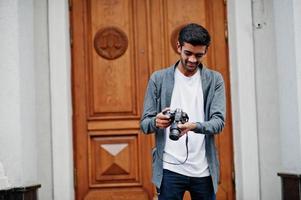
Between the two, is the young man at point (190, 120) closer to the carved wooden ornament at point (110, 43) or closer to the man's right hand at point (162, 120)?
the man's right hand at point (162, 120)

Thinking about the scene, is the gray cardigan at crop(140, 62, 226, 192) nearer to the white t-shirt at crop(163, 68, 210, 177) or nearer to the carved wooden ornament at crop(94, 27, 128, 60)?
the white t-shirt at crop(163, 68, 210, 177)

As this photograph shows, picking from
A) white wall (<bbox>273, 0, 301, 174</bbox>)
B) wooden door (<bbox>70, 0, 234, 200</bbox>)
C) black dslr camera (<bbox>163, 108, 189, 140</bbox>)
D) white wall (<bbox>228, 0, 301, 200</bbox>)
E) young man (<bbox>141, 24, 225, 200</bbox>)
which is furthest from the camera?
wooden door (<bbox>70, 0, 234, 200</bbox>)

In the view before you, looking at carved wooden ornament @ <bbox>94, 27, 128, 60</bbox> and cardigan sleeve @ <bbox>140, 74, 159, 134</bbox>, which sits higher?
carved wooden ornament @ <bbox>94, 27, 128, 60</bbox>

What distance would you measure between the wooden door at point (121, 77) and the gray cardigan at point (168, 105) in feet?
Result: 9.39

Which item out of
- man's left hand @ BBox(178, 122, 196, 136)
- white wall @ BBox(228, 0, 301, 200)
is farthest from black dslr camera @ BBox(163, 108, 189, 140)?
white wall @ BBox(228, 0, 301, 200)

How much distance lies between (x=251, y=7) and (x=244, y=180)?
1.79 meters

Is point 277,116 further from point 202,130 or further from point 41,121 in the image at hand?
point 202,130

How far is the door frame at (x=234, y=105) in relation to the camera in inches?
273

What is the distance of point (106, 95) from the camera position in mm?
7160

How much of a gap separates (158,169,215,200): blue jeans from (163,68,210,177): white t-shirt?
32 millimetres

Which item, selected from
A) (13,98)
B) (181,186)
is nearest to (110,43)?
(13,98)

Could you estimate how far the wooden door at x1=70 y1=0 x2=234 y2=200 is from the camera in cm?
711

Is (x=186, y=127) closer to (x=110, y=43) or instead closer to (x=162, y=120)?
(x=162, y=120)

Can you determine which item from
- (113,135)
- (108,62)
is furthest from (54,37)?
(113,135)
